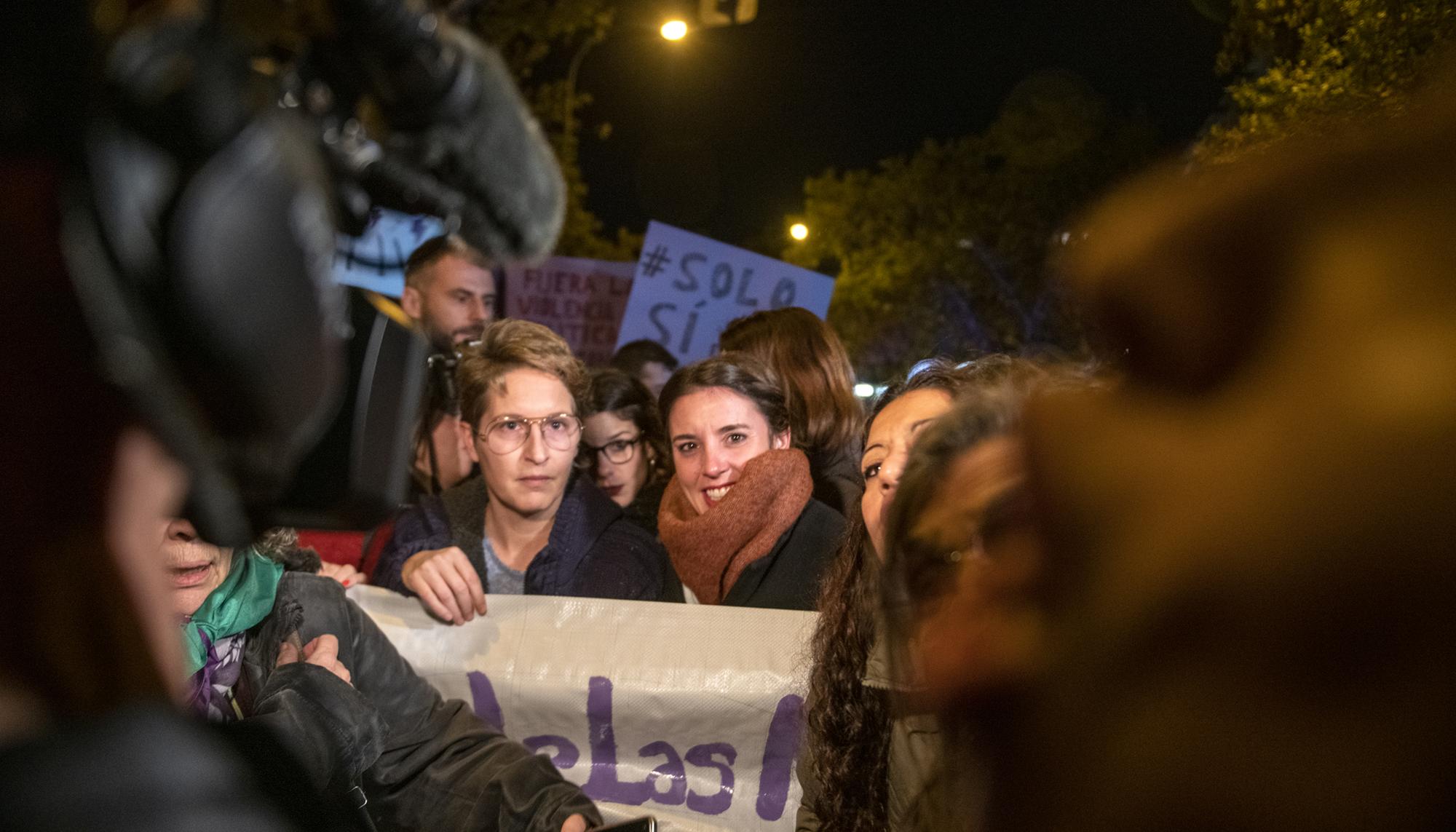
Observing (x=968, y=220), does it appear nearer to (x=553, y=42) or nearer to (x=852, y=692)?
(x=553, y=42)

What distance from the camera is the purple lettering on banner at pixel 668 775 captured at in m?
3.43

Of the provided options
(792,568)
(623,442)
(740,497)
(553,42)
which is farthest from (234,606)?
(553,42)

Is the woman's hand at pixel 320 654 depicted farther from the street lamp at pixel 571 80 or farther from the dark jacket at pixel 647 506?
the street lamp at pixel 571 80

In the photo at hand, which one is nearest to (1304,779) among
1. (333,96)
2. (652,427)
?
(333,96)

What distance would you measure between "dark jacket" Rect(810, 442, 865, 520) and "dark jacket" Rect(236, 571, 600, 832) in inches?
58.5

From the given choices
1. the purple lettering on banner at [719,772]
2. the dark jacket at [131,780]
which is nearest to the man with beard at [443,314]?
the purple lettering on banner at [719,772]

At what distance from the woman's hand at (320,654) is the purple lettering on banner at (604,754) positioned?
3.06 ft

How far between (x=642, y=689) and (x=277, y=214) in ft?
9.71

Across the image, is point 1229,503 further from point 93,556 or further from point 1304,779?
point 93,556

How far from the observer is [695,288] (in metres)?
6.38

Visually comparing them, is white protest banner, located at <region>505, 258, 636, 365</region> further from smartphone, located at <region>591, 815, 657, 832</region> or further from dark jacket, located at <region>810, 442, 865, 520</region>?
smartphone, located at <region>591, 815, 657, 832</region>

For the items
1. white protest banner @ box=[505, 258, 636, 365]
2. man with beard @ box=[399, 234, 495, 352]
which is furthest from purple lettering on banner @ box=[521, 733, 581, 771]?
white protest banner @ box=[505, 258, 636, 365]

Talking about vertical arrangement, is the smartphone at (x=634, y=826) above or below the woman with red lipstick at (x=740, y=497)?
→ below

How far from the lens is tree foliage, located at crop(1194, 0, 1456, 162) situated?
21.2 feet
